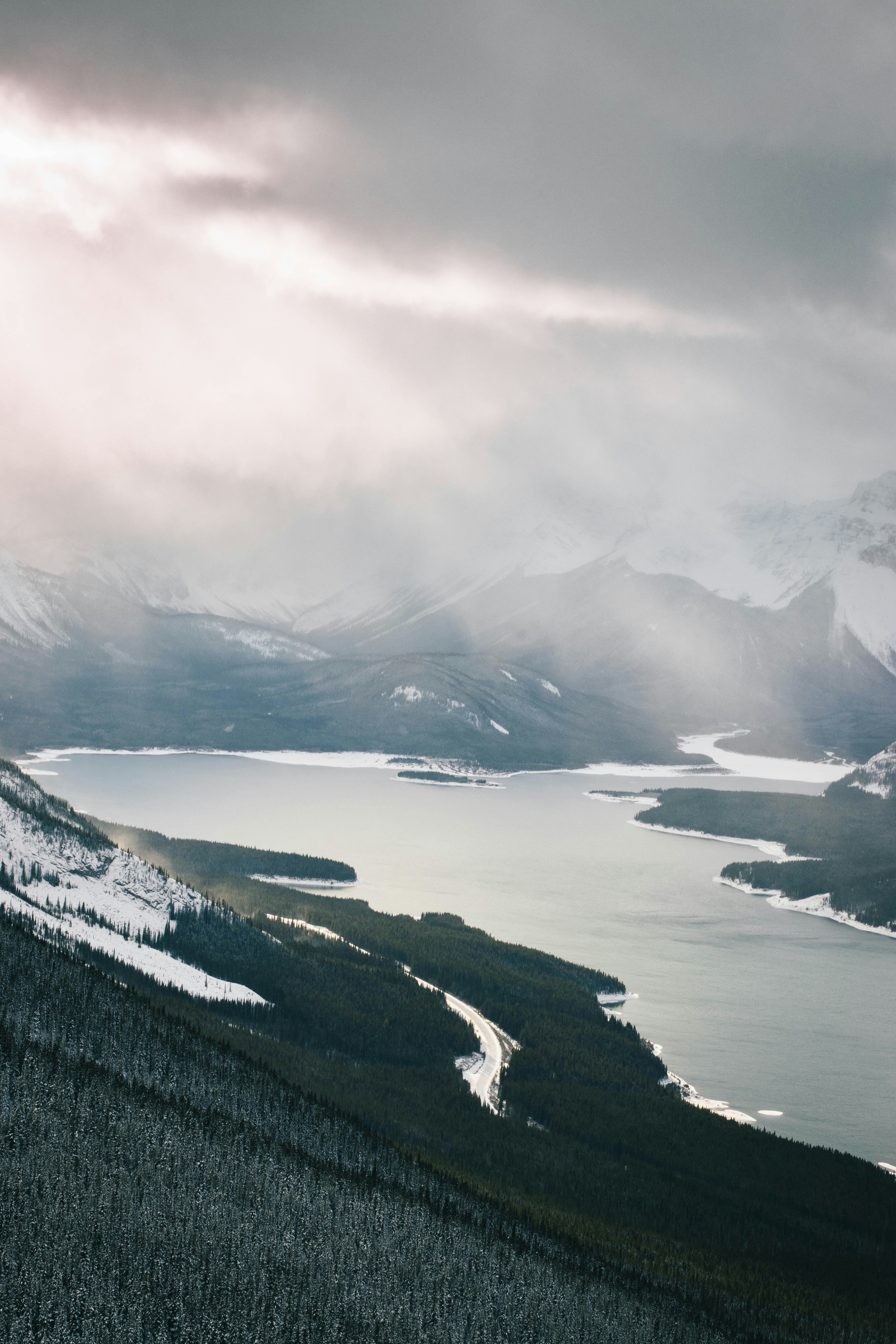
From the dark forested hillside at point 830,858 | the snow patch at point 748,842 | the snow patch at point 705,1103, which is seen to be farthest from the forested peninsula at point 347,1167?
the snow patch at point 748,842

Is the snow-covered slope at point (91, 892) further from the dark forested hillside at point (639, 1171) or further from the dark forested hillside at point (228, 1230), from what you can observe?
the dark forested hillside at point (228, 1230)

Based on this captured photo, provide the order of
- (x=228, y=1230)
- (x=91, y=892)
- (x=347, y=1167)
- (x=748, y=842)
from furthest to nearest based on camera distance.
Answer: (x=748, y=842)
(x=91, y=892)
(x=347, y=1167)
(x=228, y=1230)

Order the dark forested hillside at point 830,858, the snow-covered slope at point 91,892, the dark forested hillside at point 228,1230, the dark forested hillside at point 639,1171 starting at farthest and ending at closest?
the dark forested hillside at point 830,858
the snow-covered slope at point 91,892
the dark forested hillside at point 639,1171
the dark forested hillside at point 228,1230

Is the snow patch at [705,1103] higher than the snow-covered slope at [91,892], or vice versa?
the snow-covered slope at [91,892]

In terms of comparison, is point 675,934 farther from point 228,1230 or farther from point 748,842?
point 228,1230

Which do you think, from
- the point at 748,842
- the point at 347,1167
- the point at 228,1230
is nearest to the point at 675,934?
the point at 347,1167

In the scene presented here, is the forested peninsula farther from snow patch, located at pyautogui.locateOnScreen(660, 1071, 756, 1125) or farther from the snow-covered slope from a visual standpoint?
snow patch, located at pyautogui.locateOnScreen(660, 1071, 756, 1125)

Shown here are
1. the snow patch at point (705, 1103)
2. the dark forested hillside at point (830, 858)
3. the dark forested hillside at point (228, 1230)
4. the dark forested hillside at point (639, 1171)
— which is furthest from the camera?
the dark forested hillside at point (830, 858)
